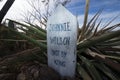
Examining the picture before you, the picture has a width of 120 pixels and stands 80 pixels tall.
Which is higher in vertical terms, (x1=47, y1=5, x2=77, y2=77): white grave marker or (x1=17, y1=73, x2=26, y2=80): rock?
(x1=47, y1=5, x2=77, y2=77): white grave marker

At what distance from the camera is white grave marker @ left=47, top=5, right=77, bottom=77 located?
1.91m

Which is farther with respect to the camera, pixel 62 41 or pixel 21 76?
pixel 21 76

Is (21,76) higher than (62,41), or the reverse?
(62,41)

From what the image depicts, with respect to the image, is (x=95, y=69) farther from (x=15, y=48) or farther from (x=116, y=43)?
(x=15, y=48)

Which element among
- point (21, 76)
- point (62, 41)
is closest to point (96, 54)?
point (62, 41)

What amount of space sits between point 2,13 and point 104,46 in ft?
4.03

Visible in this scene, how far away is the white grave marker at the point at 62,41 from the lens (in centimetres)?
191

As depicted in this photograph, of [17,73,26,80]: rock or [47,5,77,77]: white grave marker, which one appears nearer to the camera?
[47,5,77,77]: white grave marker

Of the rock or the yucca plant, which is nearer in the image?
the yucca plant

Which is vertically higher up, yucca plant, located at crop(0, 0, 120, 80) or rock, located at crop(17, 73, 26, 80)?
yucca plant, located at crop(0, 0, 120, 80)

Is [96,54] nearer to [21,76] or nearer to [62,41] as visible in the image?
[62,41]

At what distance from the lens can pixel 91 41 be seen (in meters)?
1.96

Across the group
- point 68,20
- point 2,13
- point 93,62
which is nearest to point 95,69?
point 93,62

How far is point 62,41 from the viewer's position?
2010 millimetres
